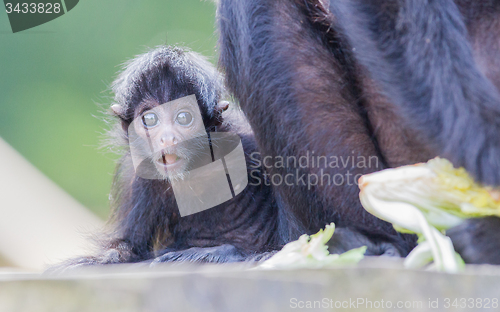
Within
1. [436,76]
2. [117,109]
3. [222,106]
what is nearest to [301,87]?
[436,76]

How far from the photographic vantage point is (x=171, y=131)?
259 centimetres

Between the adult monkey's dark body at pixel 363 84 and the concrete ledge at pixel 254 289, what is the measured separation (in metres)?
0.40

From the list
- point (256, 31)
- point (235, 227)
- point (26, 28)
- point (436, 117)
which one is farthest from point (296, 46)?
point (26, 28)

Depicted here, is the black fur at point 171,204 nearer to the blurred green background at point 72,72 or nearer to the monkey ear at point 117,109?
the monkey ear at point 117,109

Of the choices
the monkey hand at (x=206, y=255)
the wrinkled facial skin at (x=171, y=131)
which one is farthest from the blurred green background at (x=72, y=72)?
the monkey hand at (x=206, y=255)

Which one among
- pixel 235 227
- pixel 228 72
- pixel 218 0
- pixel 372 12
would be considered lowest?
pixel 235 227

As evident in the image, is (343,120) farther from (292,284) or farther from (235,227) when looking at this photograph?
(235,227)

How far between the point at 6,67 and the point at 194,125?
91.7 inches

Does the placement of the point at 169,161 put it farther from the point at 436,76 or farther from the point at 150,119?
the point at 436,76

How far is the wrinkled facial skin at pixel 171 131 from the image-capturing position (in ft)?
8.27

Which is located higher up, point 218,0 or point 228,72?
point 218,0

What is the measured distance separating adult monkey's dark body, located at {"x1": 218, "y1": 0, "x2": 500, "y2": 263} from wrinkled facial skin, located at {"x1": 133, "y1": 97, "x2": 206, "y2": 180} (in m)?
0.85

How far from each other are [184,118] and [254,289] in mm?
1810

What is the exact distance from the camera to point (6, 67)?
418 centimetres
